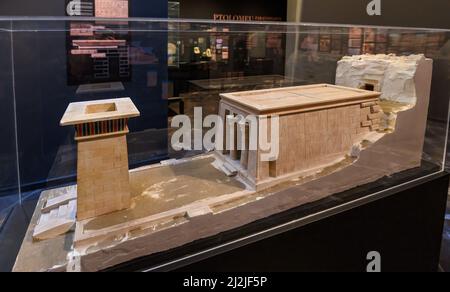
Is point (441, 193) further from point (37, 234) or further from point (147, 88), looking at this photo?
point (37, 234)

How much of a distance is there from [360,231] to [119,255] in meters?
0.95

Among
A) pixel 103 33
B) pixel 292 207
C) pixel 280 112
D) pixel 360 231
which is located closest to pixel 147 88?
pixel 103 33

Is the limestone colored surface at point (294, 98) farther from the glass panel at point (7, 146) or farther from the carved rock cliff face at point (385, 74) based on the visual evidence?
the glass panel at point (7, 146)

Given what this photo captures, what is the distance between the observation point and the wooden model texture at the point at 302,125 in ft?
4.24

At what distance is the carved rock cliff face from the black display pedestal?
41 cm

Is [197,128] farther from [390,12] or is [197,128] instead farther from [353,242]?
[390,12]

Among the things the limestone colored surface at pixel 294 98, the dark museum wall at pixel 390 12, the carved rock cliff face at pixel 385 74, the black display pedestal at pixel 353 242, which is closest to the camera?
the black display pedestal at pixel 353 242

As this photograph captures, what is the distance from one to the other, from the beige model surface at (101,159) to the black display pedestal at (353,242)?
0.20 metres

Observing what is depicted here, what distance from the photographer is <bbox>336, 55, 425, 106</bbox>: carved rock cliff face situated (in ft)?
5.58

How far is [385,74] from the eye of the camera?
1749 millimetres

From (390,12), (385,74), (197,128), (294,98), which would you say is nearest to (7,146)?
(197,128)

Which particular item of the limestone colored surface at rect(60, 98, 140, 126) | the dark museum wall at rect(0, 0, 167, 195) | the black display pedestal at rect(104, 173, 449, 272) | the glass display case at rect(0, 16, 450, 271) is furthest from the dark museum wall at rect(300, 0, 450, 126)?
the limestone colored surface at rect(60, 98, 140, 126)

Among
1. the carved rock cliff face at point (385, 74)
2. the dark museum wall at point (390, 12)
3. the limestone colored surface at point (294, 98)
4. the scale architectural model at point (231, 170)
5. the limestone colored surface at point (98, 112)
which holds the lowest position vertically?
the scale architectural model at point (231, 170)

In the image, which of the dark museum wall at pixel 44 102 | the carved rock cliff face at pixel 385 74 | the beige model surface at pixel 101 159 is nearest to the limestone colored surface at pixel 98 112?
the beige model surface at pixel 101 159
